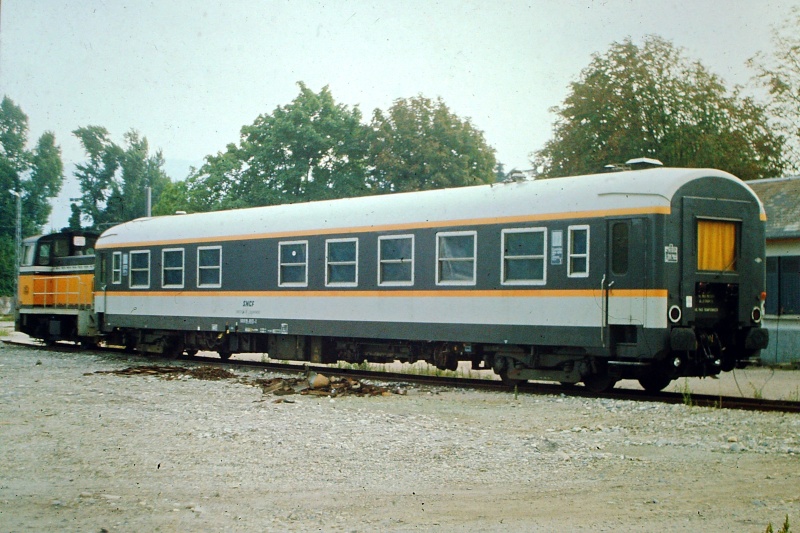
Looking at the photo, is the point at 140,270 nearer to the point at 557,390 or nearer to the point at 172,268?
the point at 172,268

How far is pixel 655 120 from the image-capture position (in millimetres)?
40344

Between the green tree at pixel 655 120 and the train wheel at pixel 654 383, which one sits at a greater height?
the green tree at pixel 655 120

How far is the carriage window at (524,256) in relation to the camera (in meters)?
14.2

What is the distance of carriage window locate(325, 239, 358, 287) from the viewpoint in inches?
671

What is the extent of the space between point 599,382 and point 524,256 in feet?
7.80

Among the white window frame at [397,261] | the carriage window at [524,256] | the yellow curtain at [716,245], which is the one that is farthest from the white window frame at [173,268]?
the yellow curtain at [716,245]

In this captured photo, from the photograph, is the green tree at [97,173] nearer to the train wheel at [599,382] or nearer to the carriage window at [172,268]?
the carriage window at [172,268]

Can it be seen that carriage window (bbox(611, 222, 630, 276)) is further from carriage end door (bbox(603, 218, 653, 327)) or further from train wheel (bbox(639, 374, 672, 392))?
Result: train wheel (bbox(639, 374, 672, 392))

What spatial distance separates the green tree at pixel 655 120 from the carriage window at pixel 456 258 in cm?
2483

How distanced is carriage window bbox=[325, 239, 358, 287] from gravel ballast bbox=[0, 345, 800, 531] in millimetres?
3924

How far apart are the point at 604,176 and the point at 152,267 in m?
12.4

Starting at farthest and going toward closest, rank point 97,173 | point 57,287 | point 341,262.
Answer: point 97,173 < point 57,287 < point 341,262

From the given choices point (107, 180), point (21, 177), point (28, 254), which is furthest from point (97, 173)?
point (28, 254)

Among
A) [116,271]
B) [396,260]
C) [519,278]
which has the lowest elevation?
[519,278]
